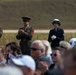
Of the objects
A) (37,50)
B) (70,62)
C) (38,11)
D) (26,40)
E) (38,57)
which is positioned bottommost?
(26,40)

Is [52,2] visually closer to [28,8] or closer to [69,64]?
[28,8]

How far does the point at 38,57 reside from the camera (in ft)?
20.4

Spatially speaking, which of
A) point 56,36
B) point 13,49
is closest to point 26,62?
point 13,49

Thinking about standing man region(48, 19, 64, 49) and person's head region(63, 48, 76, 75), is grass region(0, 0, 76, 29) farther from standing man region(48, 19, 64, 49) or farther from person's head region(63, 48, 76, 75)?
person's head region(63, 48, 76, 75)

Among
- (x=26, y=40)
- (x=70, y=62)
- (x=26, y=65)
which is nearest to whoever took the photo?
(x=70, y=62)

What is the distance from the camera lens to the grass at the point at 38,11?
45594 mm

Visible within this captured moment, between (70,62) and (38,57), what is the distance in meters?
4.00

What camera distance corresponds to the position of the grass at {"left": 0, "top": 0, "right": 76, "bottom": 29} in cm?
4559

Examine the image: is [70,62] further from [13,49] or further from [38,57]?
[13,49]

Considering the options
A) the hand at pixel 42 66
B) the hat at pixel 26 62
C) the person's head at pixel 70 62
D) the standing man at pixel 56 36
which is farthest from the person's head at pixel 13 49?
the standing man at pixel 56 36

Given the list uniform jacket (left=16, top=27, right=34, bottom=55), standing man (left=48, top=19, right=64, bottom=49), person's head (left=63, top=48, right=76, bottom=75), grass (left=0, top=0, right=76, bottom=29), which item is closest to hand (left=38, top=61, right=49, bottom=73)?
person's head (left=63, top=48, right=76, bottom=75)

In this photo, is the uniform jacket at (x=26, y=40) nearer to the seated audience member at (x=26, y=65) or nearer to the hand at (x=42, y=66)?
the hand at (x=42, y=66)

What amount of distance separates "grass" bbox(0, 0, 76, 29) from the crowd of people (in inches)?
1309

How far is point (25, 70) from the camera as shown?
3381 mm
